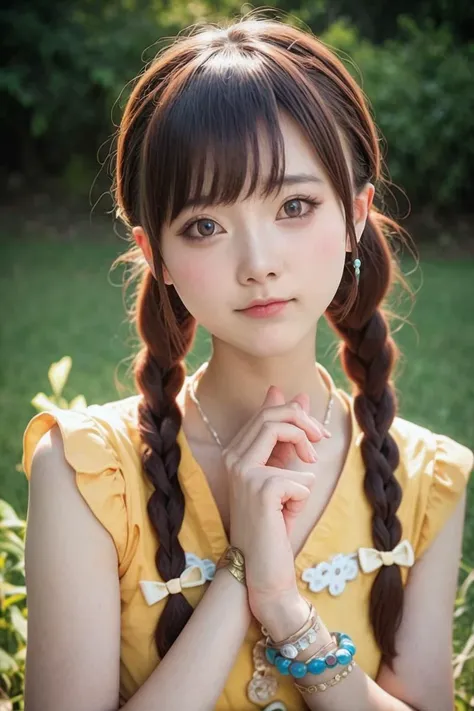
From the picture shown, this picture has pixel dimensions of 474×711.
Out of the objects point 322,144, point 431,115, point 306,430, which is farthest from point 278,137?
point 431,115

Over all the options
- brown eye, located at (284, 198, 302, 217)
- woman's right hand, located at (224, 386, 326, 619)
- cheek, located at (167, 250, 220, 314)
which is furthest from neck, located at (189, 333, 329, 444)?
brown eye, located at (284, 198, 302, 217)

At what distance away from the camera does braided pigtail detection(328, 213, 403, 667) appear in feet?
6.00

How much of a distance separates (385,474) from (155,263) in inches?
26.0

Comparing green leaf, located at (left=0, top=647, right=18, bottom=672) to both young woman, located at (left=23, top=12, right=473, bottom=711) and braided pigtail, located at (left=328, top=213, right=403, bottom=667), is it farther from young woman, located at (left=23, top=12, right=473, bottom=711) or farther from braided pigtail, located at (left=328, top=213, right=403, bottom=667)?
braided pigtail, located at (left=328, top=213, right=403, bottom=667)

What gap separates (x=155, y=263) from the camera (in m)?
1.74

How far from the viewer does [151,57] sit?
10.6 m

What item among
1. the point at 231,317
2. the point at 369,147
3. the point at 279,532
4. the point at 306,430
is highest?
the point at 369,147

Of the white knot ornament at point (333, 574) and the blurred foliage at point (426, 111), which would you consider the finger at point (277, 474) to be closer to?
the white knot ornament at point (333, 574)

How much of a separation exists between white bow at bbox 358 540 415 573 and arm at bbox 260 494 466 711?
0.05 meters

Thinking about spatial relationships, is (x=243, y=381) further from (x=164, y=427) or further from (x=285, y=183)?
(x=285, y=183)

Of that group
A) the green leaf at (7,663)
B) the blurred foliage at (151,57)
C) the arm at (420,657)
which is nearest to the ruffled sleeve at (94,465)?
the arm at (420,657)

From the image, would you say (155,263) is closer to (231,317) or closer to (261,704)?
(231,317)

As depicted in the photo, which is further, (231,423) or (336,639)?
(231,423)

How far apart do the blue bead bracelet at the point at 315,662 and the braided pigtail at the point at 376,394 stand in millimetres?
185
